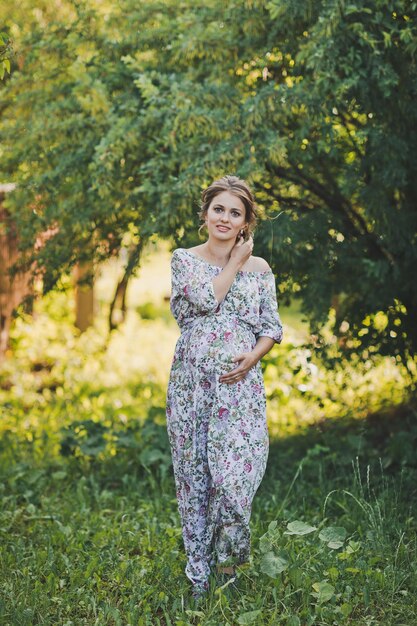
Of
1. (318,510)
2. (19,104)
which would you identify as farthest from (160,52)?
(318,510)

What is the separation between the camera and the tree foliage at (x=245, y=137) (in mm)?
4891

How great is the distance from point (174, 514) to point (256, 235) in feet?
6.27

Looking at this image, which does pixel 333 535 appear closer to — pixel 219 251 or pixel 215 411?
pixel 215 411

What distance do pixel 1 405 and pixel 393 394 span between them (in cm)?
393

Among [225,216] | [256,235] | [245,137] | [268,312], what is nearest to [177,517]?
[268,312]

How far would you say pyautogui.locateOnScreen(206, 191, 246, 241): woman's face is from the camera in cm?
369

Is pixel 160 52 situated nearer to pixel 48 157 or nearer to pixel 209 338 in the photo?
pixel 48 157

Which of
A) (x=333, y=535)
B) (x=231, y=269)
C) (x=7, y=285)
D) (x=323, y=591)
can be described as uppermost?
(x=231, y=269)

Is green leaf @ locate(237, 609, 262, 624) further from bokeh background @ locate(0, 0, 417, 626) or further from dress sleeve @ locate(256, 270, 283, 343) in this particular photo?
dress sleeve @ locate(256, 270, 283, 343)

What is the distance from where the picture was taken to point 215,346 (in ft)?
11.9

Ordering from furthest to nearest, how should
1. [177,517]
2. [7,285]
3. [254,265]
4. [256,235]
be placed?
[7,285] → [256,235] → [177,517] → [254,265]

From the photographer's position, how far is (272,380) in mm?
8617

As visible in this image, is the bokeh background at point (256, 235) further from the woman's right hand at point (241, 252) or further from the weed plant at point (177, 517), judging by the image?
the woman's right hand at point (241, 252)

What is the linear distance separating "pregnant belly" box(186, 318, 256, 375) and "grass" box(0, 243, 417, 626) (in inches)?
36.0
